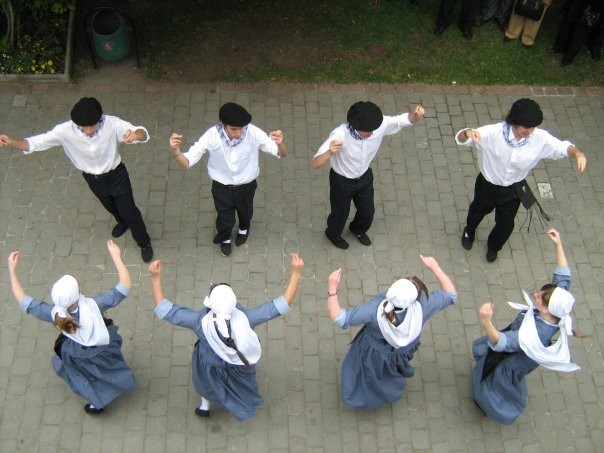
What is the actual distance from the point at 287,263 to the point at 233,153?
1.47m

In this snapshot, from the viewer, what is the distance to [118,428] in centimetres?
549

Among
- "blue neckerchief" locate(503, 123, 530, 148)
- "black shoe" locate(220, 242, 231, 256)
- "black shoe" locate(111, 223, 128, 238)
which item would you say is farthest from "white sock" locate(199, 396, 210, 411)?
"blue neckerchief" locate(503, 123, 530, 148)

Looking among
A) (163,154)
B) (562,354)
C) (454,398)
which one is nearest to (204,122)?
(163,154)

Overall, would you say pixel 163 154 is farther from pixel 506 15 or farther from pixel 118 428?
pixel 506 15

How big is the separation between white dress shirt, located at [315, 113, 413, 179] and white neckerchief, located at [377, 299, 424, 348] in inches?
60.5

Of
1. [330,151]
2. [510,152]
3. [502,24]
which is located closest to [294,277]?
[330,151]

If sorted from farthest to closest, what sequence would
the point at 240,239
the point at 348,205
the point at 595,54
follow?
1. the point at 595,54
2. the point at 240,239
3. the point at 348,205

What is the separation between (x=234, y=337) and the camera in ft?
14.6

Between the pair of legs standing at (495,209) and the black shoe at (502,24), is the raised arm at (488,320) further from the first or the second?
the black shoe at (502,24)

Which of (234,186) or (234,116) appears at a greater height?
(234,116)

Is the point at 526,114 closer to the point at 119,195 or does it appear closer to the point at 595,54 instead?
the point at 119,195

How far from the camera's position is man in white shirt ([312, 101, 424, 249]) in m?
5.31

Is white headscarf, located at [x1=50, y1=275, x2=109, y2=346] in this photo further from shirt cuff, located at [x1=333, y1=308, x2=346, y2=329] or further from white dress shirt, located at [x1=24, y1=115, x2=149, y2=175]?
shirt cuff, located at [x1=333, y1=308, x2=346, y2=329]

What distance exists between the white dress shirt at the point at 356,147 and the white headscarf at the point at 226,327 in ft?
5.82
